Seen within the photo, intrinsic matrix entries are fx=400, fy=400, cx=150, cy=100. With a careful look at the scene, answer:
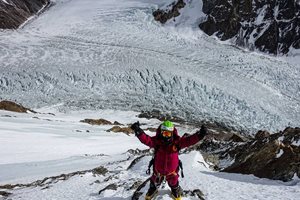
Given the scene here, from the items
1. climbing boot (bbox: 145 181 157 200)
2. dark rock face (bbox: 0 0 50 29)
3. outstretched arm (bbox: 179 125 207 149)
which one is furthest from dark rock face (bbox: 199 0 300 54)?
outstretched arm (bbox: 179 125 207 149)

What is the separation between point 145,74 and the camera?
3734 cm

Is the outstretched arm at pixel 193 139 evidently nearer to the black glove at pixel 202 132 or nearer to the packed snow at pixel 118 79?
the black glove at pixel 202 132

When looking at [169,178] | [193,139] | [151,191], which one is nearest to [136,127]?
[193,139]

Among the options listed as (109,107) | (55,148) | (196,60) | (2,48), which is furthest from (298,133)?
(2,48)

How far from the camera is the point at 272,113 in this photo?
33875 millimetres

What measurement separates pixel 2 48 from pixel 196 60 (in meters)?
19.5

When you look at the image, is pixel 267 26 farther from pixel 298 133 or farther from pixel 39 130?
pixel 298 133

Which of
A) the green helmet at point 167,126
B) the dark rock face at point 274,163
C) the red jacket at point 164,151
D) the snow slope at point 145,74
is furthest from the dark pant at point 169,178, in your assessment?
the snow slope at point 145,74

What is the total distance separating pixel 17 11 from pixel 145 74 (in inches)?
882

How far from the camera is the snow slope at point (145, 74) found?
34531 millimetres

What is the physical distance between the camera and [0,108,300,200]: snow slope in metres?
8.44

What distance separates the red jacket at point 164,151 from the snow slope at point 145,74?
88.7ft

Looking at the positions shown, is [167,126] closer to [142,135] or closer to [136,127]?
[142,135]

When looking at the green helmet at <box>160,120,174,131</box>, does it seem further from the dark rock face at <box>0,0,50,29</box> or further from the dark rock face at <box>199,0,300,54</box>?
the dark rock face at <box>0,0,50,29</box>
